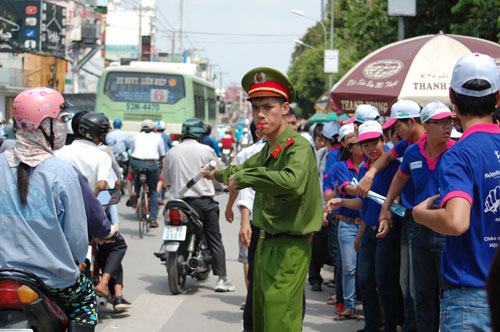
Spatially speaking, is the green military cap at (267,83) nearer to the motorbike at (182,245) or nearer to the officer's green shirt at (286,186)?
the officer's green shirt at (286,186)

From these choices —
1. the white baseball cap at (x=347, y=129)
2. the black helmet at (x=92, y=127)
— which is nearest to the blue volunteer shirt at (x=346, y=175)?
the white baseball cap at (x=347, y=129)

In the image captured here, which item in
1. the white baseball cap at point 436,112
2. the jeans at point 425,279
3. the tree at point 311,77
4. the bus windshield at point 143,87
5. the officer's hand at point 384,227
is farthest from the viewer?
the tree at point 311,77

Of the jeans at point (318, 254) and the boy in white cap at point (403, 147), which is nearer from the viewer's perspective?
the boy in white cap at point (403, 147)

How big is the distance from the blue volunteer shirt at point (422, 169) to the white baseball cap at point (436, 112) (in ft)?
0.89

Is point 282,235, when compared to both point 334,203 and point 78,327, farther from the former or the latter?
point 334,203

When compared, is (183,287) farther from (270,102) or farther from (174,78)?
(174,78)

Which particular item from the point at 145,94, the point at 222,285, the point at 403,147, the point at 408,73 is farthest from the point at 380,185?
the point at 145,94

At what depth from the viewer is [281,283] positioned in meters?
5.39

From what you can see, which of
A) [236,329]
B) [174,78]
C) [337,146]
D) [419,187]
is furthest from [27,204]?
[174,78]

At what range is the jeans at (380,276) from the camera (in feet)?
23.8

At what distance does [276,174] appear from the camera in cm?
518

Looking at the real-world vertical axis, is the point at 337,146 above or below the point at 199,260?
above

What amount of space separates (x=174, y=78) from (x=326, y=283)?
635 inches

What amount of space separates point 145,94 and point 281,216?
70.0 ft
